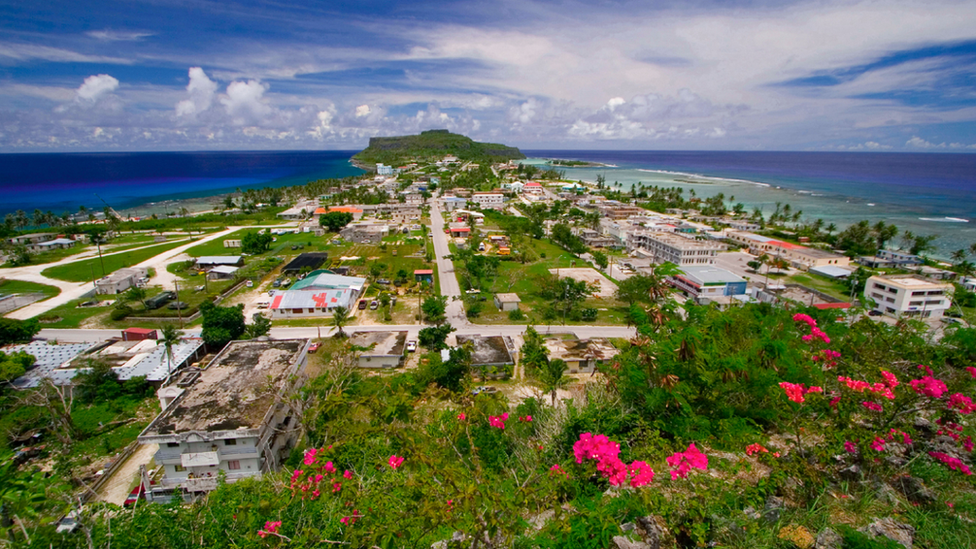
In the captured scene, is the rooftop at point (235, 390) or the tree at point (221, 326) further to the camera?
the tree at point (221, 326)

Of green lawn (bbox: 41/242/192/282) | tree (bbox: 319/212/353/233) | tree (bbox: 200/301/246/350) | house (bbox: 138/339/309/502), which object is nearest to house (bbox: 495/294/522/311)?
tree (bbox: 200/301/246/350)

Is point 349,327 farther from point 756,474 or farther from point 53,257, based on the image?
point 53,257

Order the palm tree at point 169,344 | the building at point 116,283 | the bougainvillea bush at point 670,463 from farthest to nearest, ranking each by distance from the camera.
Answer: the building at point 116,283
the palm tree at point 169,344
the bougainvillea bush at point 670,463

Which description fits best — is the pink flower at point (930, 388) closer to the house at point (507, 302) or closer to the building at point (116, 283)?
the house at point (507, 302)

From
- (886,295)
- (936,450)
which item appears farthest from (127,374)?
(886,295)

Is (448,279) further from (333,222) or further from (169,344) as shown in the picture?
(333,222)

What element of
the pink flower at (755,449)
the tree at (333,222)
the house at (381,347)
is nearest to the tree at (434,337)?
the house at (381,347)
